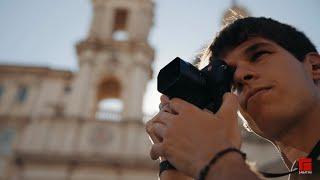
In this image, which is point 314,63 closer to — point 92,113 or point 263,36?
point 263,36

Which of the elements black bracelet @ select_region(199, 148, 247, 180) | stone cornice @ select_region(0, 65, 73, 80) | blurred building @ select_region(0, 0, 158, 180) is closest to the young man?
black bracelet @ select_region(199, 148, 247, 180)

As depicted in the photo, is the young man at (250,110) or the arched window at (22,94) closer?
the young man at (250,110)

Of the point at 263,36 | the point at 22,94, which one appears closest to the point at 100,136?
the point at 22,94

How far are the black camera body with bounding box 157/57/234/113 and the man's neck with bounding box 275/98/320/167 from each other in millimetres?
285

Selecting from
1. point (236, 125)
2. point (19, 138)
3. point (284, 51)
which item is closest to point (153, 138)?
point (236, 125)

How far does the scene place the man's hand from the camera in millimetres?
1392

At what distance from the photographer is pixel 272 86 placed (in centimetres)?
176

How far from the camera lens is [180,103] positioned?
155 cm

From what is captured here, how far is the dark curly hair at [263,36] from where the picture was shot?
197 cm

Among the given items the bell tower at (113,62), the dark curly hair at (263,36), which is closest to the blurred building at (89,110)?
the bell tower at (113,62)

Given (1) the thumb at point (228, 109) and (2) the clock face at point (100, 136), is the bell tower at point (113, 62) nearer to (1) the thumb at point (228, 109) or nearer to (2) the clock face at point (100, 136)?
(2) the clock face at point (100, 136)

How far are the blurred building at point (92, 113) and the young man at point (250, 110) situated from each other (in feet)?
46.7

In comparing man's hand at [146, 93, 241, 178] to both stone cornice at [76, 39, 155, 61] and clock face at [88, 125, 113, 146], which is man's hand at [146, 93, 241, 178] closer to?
clock face at [88, 125, 113, 146]

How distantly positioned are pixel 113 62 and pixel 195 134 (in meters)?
20.4
